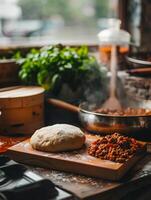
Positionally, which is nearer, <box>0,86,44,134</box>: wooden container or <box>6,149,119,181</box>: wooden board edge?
<box>6,149,119,181</box>: wooden board edge

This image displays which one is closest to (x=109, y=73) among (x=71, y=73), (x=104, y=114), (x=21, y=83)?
(x=71, y=73)

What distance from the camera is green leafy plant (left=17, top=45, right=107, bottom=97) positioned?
259 cm

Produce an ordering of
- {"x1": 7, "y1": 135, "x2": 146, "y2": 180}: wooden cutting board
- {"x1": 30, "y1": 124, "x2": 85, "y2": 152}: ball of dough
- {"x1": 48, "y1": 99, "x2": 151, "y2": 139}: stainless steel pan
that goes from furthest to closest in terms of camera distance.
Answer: {"x1": 48, "y1": 99, "x2": 151, "y2": 139}: stainless steel pan → {"x1": 30, "y1": 124, "x2": 85, "y2": 152}: ball of dough → {"x1": 7, "y1": 135, "x2": 146, "y2": 180}: wooden cutting board

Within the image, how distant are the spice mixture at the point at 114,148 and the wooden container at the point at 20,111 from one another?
1.87 ft

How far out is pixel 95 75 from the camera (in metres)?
2.74

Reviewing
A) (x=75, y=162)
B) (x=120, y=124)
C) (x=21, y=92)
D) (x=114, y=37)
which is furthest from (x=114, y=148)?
(x=114, y=37)

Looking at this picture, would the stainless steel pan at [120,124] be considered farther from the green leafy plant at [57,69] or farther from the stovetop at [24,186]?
the stovetop at [24,186]

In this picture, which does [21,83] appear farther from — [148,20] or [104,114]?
[148,20]

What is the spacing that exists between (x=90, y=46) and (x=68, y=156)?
1799 millimetres

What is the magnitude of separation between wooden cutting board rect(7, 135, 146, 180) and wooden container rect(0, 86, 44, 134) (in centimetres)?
36

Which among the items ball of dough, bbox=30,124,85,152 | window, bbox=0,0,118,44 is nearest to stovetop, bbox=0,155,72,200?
ball of dough, bbox=30,124,85,152

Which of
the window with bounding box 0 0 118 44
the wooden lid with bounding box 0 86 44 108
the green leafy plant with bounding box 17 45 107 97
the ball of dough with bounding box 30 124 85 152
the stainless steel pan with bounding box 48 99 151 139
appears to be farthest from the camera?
the window with bounding box 0 0 118 44

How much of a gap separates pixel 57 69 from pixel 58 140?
0.85 meters

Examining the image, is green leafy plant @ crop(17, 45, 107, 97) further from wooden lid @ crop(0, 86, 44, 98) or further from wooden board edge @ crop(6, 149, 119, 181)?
wooden board edge @ crop(6, 149, 119, 181)
